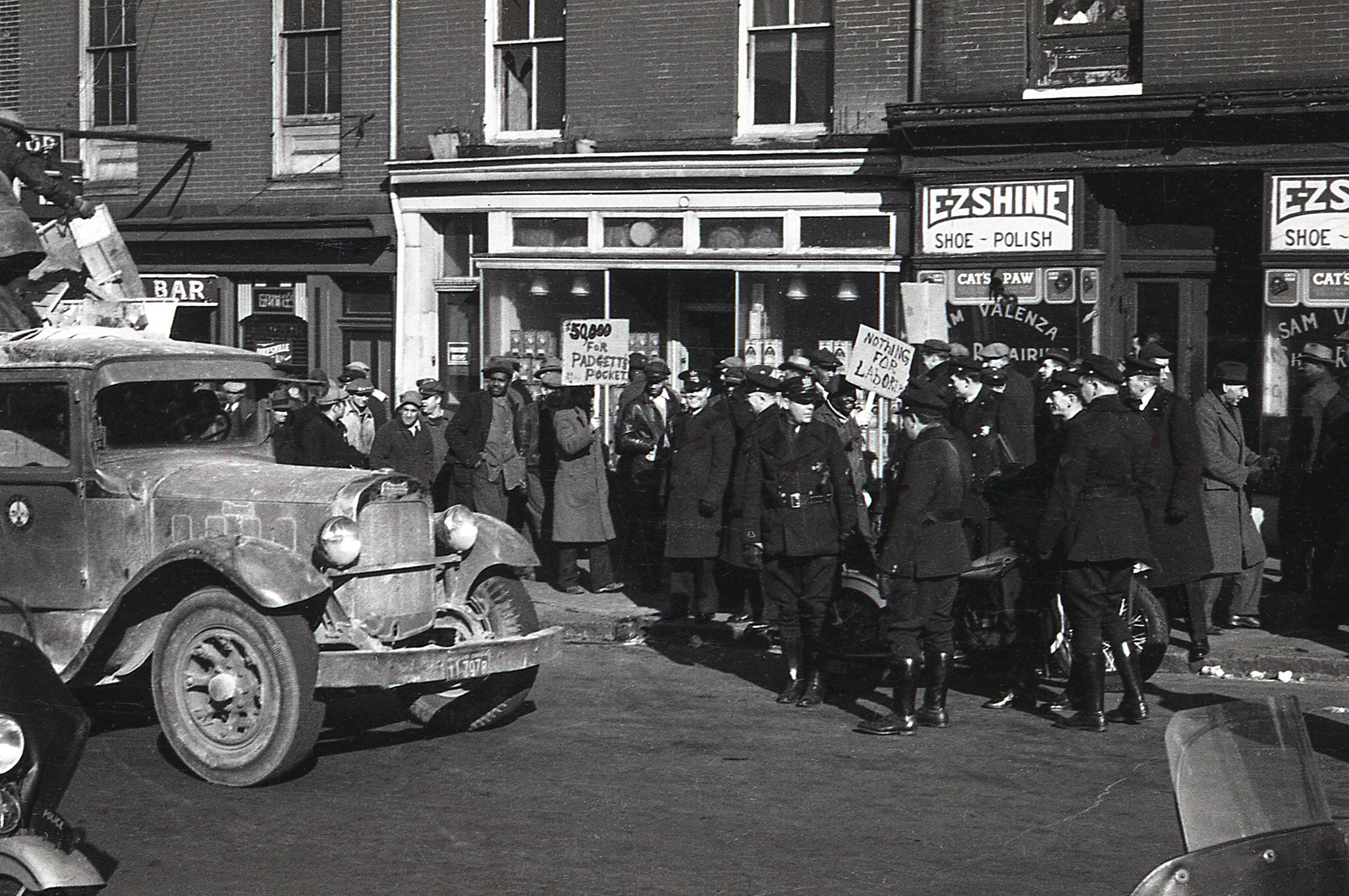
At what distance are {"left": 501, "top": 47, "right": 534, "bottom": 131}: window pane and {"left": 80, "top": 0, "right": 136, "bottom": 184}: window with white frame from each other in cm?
535

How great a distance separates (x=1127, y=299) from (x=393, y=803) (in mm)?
10190

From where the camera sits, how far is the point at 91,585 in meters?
8.55

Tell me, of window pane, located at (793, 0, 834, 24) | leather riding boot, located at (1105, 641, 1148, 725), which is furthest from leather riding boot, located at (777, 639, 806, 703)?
window pane, located at (793, 0, 834, 24)

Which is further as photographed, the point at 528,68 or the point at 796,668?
the point at 528,68

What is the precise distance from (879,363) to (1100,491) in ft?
12.8

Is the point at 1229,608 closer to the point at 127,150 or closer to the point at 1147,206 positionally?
the point at 1147,206

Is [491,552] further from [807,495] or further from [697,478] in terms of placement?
[697,478]

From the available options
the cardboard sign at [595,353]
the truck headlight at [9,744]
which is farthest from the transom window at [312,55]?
the truck headlight at [9,744]

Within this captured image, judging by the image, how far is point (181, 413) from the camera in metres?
9.10

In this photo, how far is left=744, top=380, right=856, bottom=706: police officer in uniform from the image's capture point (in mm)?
9445

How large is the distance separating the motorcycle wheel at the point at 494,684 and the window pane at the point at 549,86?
32.6ft

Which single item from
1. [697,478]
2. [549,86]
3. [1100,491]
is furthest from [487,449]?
[1100,491]

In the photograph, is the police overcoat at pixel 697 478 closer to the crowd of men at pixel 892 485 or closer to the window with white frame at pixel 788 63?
the crowd of men at pixel 892 485

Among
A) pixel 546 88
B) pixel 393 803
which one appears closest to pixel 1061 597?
pixel 393 803
